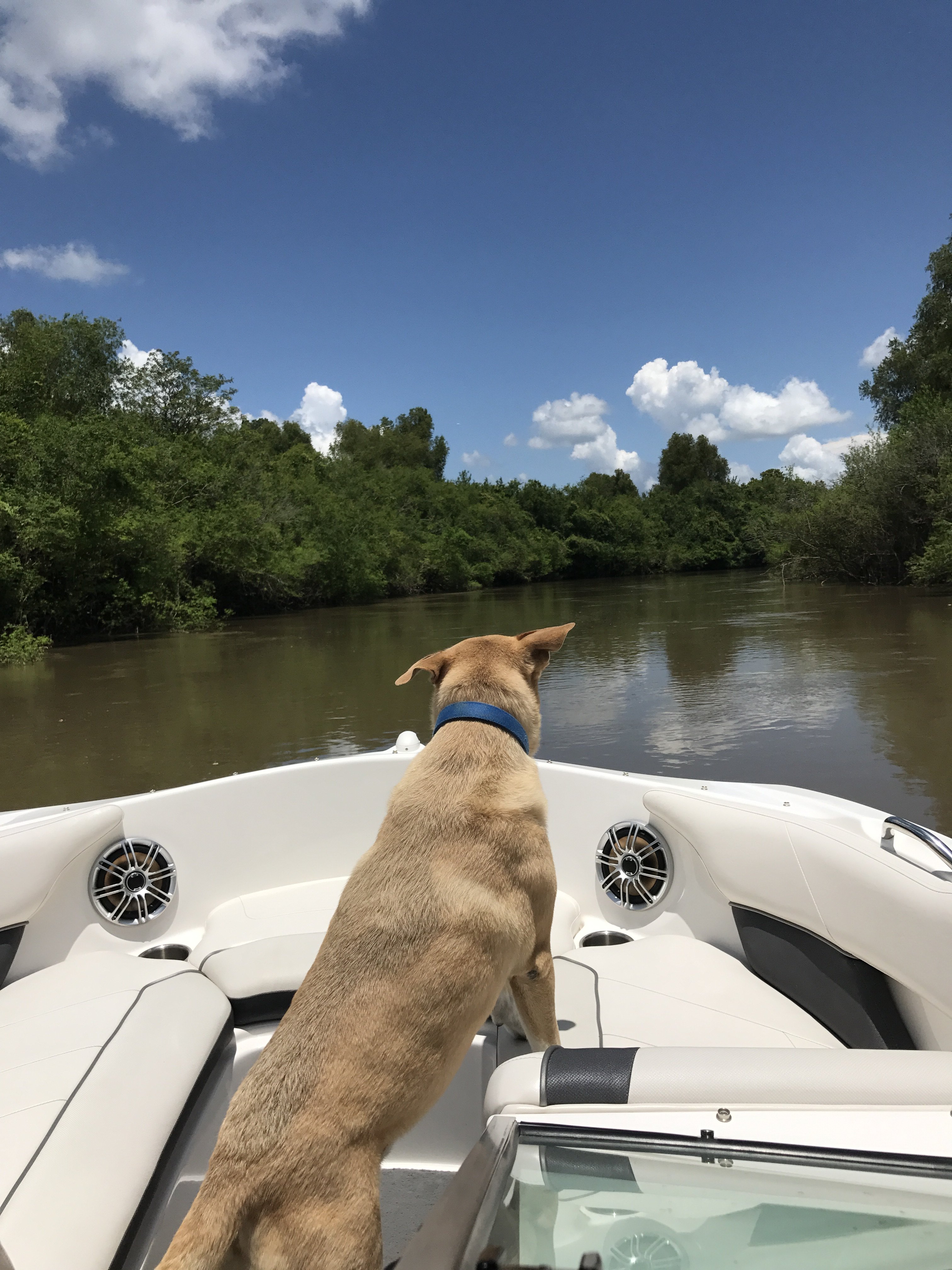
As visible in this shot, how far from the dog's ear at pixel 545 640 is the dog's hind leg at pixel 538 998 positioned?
92cm

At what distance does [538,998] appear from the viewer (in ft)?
7.05

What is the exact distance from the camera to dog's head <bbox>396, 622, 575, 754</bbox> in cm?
248

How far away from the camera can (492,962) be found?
1882 millimetres

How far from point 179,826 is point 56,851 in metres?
0.47

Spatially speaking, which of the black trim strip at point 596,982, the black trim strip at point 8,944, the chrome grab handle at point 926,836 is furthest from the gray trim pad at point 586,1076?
the black trim strip at point 8,944

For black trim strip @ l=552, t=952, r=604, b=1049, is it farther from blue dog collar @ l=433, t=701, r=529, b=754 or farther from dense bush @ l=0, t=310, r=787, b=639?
dense bush @ l=0, t=310, r=787, b=639

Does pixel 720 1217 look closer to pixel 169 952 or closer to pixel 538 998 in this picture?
pixel 538 998

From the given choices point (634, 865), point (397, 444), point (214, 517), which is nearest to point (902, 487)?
point (214, 517)

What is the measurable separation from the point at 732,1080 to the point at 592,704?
1169 centimetres

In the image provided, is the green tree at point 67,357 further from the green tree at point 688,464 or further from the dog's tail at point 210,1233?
the green tree at point 688,464

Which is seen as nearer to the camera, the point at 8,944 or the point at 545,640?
the point at 545,640

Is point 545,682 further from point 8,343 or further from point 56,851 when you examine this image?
point 8,343

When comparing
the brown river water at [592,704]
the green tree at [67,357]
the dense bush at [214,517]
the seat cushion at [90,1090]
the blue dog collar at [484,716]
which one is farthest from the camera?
the green tree at [67,357]

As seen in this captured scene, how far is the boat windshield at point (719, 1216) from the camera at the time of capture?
871 millimetres
